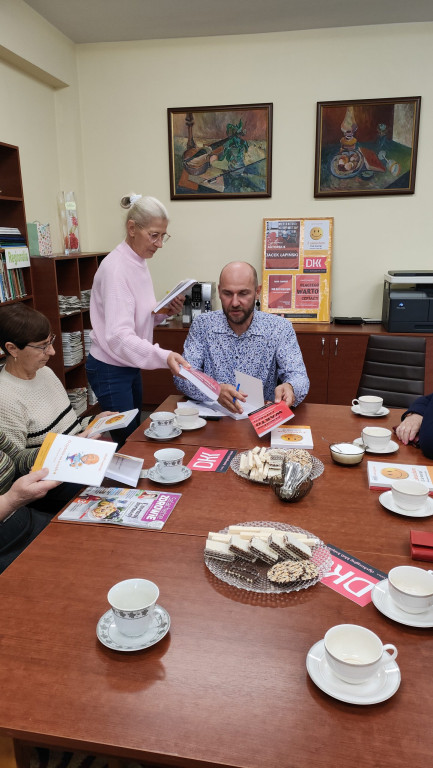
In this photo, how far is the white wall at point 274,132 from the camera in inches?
155

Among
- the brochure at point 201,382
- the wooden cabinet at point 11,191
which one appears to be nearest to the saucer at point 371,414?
the brochure at point 201,382

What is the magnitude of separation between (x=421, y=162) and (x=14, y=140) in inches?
119

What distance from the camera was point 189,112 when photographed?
4.20m

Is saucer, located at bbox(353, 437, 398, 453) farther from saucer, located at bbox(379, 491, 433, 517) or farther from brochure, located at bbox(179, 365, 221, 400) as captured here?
brochure, located at bbox(179, 365, 221, 400)

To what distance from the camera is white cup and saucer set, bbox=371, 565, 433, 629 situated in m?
0.97

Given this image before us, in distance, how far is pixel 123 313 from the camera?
2354 mm

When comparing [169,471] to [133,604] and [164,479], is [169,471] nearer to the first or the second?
[164,479]

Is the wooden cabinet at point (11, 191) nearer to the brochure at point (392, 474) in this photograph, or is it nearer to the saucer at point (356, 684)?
the brochure at point (392, 474)

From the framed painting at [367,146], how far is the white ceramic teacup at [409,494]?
3.31m

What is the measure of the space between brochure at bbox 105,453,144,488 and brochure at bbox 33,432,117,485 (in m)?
0.12

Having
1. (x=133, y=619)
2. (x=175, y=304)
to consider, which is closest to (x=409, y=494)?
(x=133, y=619)

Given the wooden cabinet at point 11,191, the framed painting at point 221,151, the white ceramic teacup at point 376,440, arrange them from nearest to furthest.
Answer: the white ceramic teacup at point 376,440
the wooden cabinet at point 11,191
the framed painting at point 221,151

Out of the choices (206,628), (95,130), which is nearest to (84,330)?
(95,130)

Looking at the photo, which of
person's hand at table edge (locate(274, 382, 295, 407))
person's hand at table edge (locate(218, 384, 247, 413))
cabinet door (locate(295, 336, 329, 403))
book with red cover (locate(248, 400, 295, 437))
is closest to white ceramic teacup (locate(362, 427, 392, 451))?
book with red cover (locate(248, 400, 295, 437))
